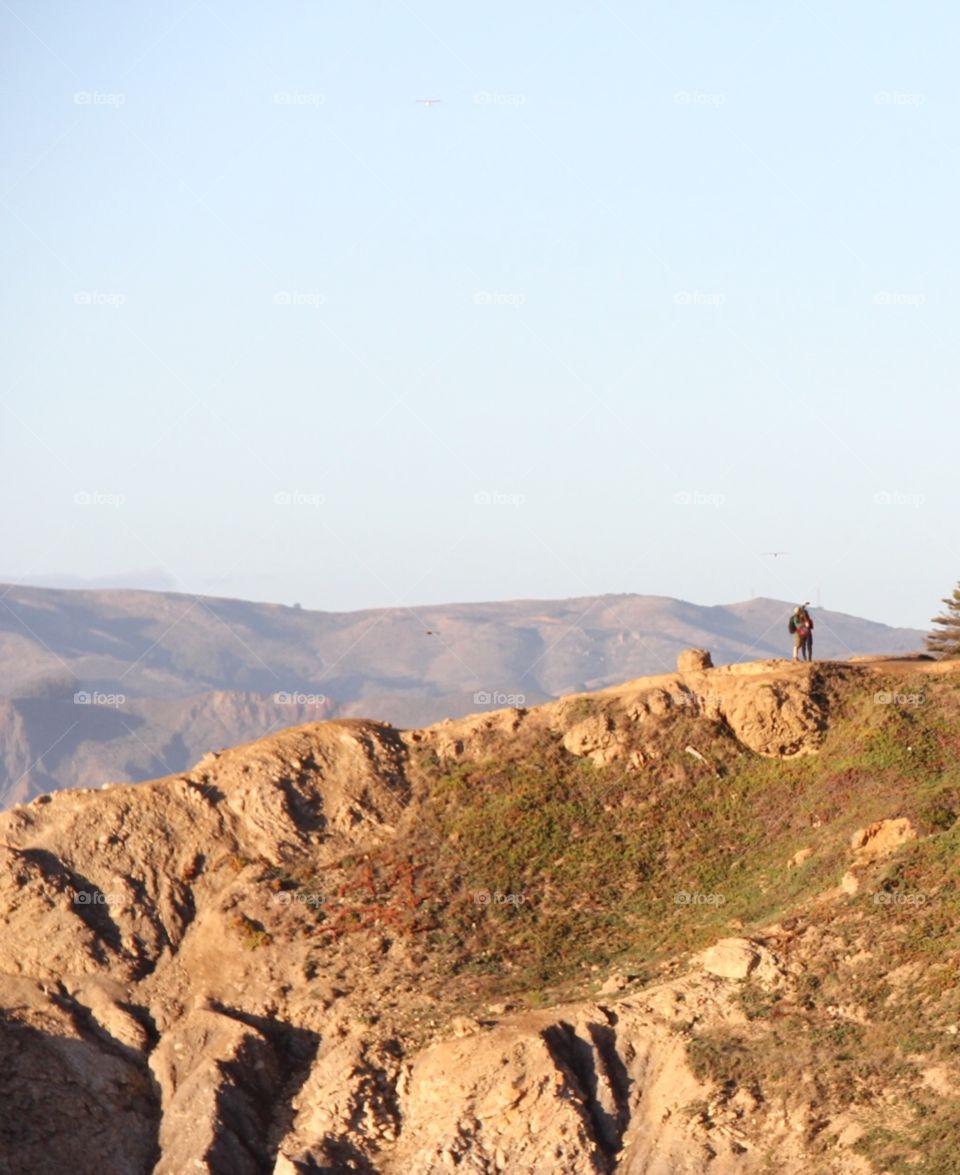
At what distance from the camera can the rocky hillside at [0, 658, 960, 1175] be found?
4359cm

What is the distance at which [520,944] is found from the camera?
2039 inches

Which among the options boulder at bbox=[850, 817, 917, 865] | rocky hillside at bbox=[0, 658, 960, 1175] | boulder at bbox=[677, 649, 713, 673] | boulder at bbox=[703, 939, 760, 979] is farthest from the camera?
boulder at bbox=[677, 649, 713, 673]

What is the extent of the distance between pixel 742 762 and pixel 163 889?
58.6 ft

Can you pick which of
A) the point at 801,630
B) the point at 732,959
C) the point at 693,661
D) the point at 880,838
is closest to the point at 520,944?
the point at 732,959

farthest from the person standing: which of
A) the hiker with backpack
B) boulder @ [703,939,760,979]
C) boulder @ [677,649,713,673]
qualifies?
boulder @ [703,939,760,979]

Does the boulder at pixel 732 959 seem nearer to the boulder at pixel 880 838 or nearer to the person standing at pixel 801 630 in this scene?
the boulder at pixel 880 838

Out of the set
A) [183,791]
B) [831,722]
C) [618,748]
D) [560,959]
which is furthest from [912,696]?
[183,791]

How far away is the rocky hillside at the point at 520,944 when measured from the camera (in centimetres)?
4359

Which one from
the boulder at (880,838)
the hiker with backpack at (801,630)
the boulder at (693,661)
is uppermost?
the hiker with backpack at (801,630)

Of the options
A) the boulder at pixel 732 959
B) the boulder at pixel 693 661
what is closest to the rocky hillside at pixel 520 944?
the boulder at pixel 732 959

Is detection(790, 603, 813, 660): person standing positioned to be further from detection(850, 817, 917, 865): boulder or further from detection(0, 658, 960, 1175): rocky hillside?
detection(850, 817, 917, 865): boulder

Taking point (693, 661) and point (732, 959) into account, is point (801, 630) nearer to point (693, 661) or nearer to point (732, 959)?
point (693, 661)

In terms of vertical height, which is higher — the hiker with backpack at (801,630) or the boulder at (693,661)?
the hiker with backpack at (801,630)

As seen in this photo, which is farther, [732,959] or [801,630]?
[801,630]
